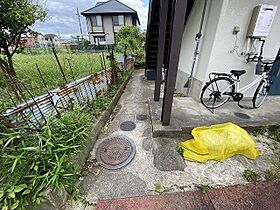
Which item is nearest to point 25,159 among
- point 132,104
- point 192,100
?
point 132,104

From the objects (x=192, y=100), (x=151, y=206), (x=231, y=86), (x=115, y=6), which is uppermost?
(x=115, y=6)

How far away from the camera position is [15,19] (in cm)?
376

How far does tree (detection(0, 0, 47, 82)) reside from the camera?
3695 millimetres

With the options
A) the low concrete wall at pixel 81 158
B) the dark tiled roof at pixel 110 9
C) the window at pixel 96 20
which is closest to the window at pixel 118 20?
the dark tiled roof at pixel 110 9

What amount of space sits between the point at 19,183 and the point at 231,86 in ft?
13.9

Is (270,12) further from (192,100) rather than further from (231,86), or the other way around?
(192,100)

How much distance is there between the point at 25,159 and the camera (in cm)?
162

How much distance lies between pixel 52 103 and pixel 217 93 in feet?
11.7

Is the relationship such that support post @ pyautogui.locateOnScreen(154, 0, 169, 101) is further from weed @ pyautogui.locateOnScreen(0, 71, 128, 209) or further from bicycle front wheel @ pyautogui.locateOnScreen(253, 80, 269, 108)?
weed @ pyautogui.locateOnScreen(0, 71, 128, 209)

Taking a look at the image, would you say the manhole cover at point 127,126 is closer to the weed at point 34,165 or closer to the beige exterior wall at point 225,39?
the weed at point 34,165

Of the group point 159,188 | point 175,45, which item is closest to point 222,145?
point 159,188

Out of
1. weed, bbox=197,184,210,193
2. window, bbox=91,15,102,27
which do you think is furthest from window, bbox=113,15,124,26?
weed, bbox=197,184,210,193

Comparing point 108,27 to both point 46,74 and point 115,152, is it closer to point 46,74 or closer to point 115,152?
point 46,74

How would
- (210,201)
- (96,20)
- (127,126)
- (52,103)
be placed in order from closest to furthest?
(210,201) → (52,103) → (127,126) → (96,20)
